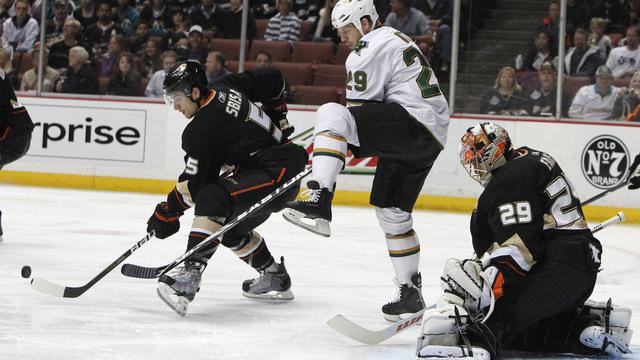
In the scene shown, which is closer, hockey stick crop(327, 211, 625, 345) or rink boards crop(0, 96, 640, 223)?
hockey stick crop(327, 211, 625, 345)

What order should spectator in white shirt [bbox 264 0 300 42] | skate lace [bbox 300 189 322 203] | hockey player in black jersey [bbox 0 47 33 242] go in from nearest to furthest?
skate lace [bbox 300 189 322 203] → hockey player in black jersey [bbox 0 47 33 242] → spectator in white shirt [bbox 264 0 300 42]

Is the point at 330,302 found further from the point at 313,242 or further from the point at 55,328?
the point at 313,242

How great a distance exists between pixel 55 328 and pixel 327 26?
206 inches

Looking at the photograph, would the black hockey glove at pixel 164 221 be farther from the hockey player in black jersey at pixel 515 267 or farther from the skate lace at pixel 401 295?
the hockey player in black jersey at pixel 515 267

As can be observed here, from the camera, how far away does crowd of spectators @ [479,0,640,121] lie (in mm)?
8047

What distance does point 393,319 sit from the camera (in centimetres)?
419

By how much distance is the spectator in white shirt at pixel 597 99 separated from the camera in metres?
8.05

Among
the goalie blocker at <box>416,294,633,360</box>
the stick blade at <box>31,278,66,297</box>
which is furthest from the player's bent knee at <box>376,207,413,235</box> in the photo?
the stick blade at <box>31,278,66,297</box>

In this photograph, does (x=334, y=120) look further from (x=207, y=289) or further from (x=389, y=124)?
(x=207, y=289)

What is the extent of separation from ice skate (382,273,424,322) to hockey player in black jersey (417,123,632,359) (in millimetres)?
711

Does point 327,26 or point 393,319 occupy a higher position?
point 327,26

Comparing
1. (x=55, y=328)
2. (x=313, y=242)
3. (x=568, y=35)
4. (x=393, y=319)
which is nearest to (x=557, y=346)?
(x=393, y=319)

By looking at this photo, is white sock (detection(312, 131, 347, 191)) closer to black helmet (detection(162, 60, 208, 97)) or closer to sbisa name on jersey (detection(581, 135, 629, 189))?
black helmet (detection(162, 60, 208, 97))

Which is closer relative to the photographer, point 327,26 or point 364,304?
point 364,304
